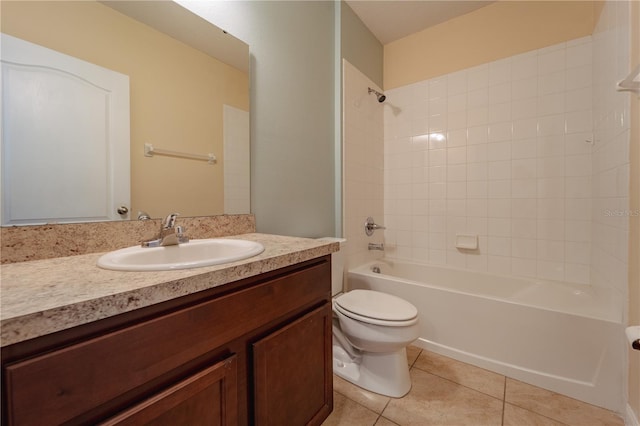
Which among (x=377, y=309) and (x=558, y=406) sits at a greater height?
(x=377, y=309)

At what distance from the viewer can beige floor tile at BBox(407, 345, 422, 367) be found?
1649 millimetres

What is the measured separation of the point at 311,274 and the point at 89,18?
3.84 ft

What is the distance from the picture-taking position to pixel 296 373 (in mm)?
897

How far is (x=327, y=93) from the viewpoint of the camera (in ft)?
6.42

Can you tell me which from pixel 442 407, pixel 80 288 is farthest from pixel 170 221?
pixel 442 407

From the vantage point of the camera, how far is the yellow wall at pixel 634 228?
1.06 meters

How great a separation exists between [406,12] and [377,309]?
230 centimetres

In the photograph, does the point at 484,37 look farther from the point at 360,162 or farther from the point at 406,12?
the point at 360,162

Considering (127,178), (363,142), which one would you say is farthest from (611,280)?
(127,178)

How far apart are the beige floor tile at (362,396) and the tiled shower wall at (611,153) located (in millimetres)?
1202

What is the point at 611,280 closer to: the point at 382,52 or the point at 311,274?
the point at 311,274

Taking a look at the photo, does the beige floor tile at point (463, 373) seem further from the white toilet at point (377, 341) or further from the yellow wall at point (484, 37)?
the yellow wall at point (484, 37)

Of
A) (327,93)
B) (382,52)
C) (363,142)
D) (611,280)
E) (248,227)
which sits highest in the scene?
(382,52)

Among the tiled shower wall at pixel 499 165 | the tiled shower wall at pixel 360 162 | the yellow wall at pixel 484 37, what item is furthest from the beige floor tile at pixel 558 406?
the yellow wall at pixel 484 37
